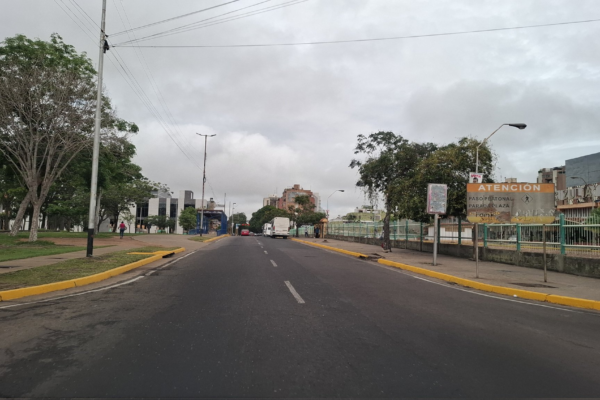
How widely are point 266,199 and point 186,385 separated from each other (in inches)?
7422

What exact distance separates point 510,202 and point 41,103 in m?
24.4

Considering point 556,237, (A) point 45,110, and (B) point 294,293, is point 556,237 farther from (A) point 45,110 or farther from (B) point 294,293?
(A) point 45,110

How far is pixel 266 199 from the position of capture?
191625 millimetres

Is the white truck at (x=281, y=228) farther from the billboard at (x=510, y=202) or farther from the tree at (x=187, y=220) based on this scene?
the billboard at (x=510, y=202)

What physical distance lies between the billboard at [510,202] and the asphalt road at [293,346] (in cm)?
453

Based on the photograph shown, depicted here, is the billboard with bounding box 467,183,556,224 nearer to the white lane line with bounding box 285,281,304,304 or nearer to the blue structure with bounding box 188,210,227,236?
the white lane line with bounding box 285,281,304,304

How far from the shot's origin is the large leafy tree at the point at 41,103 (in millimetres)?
21781

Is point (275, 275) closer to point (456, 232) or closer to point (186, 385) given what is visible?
point (186, 385)

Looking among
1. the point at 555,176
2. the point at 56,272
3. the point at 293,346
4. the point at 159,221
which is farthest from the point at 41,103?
the point at 555,176

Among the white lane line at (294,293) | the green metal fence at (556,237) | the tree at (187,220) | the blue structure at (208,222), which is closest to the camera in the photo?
the white lane line at (294,293)

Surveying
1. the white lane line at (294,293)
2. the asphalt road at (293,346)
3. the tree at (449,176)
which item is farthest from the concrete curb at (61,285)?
the tree at (449,176)

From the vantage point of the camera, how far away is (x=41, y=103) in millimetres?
22453

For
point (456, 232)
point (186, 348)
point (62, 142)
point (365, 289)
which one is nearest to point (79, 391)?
point (186, 348)

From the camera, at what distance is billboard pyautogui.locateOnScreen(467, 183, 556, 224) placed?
40.3ft
